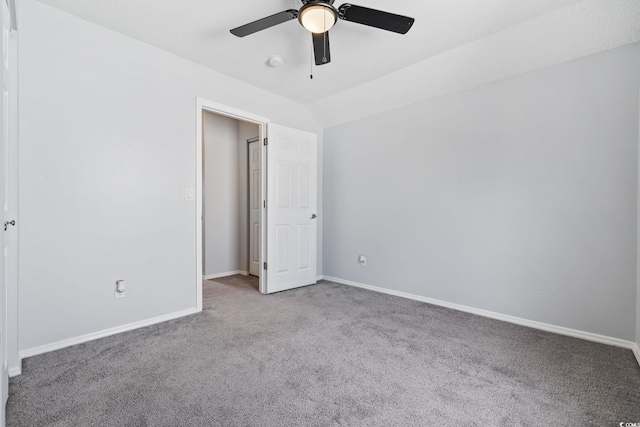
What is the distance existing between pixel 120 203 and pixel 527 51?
353 centimetres

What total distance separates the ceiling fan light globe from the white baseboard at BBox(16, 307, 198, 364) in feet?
8.57

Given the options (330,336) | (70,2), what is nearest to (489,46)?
(330,336)

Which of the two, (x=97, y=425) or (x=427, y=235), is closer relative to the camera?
(x=97, y=425)

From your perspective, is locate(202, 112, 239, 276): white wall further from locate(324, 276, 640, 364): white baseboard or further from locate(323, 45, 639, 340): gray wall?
locate(324, 276, 640, 364): white baseboard

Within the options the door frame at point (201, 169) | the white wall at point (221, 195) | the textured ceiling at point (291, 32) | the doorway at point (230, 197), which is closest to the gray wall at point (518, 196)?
the textured ceiling at point (291, 32)

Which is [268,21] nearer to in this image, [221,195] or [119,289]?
[119,289]

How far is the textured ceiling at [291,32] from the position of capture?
2.18m

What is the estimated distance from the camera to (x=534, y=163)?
2629mm

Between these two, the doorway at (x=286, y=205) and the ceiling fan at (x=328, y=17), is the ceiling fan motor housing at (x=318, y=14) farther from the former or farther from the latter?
the doorway at (x=286, y=205)

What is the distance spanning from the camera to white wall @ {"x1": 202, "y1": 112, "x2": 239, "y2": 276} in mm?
4449

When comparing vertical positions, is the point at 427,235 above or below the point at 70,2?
below

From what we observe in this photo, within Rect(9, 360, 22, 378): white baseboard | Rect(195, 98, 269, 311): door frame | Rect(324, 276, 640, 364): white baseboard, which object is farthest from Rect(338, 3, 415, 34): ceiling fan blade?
Rect(9, 360, 22, 378): white baseboard

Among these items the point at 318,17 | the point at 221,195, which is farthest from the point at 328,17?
the point at 221,195

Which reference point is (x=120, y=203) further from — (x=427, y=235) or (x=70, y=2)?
(x=427, y=235)
